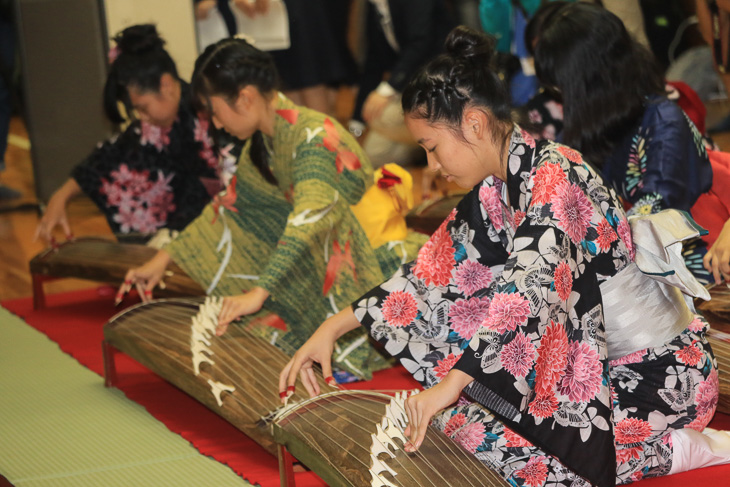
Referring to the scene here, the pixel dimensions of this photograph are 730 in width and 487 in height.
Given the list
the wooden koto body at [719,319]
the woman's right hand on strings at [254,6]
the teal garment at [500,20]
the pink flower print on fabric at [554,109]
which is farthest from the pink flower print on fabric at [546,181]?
the woman's right hand on strings at [254,6]

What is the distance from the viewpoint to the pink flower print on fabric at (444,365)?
6.69 feet

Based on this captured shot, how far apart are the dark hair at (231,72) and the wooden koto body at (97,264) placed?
0.75 meters

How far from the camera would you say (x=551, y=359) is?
169 cm

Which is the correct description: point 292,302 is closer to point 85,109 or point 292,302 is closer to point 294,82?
point 294,82

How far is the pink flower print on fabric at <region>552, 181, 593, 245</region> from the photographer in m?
1.71

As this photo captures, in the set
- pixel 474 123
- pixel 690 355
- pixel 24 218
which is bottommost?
pixel 24 218

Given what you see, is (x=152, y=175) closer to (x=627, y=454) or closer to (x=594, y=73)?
(x=594, y=73)

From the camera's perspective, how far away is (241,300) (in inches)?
95.1

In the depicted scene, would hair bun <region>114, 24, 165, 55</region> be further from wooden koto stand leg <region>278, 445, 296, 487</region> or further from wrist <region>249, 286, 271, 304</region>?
wooden koto stand leg <region>278, 445, 296, 487</region>

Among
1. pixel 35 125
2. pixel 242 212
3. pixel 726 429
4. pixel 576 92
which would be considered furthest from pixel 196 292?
pixel 35 125

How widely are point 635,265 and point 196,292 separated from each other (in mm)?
1832

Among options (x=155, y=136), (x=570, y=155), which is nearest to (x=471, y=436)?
(x=570, y=155)

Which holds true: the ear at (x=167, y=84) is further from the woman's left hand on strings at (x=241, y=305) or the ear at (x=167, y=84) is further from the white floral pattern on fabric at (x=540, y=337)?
the white floral pattern on fabric at (x=540, y=337)

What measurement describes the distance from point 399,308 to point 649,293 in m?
0.53
